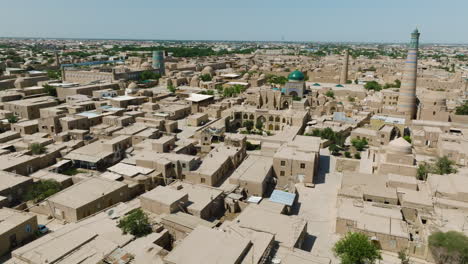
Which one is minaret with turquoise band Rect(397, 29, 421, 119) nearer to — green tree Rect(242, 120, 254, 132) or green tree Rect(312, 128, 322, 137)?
green tree Rect(312, 128, 322, 137)

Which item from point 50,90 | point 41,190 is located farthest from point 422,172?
point 50,90

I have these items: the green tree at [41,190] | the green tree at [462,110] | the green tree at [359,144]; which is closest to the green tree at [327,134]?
the green tree at [359,144]

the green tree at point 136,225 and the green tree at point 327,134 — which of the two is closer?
the green tree at point 136,225

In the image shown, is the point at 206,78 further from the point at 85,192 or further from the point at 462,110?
the point at 85,192

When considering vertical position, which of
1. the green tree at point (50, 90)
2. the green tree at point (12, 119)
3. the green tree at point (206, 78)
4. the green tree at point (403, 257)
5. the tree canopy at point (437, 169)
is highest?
the green tree at point (206, 78)

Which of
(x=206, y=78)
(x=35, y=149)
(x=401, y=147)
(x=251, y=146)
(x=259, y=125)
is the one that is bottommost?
(x=251, y=146)

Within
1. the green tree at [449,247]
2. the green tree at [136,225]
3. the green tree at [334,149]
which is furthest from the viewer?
the green tree at [334,149]

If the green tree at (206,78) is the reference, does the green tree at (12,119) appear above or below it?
below

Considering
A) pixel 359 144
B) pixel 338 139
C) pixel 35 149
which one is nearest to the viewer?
pixel 35 149

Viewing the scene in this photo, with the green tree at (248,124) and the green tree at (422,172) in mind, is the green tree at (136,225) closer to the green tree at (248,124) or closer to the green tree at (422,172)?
the green tree at (422,172)
